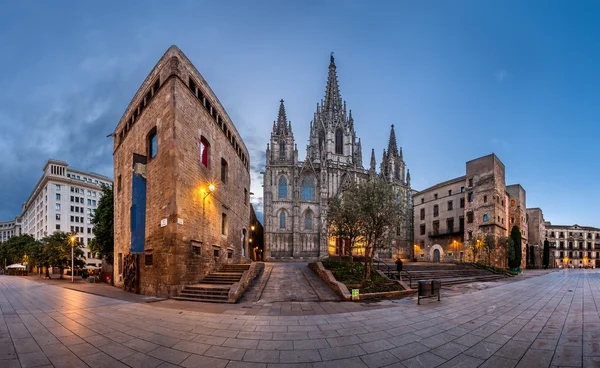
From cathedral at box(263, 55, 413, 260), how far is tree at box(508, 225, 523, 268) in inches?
675

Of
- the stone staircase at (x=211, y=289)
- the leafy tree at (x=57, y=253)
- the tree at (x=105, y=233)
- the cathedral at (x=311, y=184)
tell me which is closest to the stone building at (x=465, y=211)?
the cathedral at (x=311, y=184)

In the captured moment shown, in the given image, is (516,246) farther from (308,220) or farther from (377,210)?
(377,210)

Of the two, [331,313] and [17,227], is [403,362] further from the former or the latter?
[17,227]

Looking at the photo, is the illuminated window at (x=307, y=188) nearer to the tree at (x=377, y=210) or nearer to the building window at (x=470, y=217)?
the building window at (x=470, y=217)

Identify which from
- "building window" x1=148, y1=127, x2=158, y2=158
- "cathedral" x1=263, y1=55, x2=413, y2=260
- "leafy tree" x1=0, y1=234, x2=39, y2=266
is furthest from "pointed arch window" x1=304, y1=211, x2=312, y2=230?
"leafy tree" x1=0, y1=234, x2=39, y2=266

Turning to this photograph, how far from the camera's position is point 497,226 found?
3772 centimetres

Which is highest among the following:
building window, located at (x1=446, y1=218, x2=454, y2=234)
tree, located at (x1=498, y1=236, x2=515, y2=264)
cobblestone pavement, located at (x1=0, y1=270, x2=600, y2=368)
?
cobblestone pavement, located at (x1=0, y1=270, x2=600, y2=368)

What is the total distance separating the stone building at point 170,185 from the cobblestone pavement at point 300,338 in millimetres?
3738

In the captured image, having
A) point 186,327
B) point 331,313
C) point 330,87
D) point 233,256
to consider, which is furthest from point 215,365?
point 330,87

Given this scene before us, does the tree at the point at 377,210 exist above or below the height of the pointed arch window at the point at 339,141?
below

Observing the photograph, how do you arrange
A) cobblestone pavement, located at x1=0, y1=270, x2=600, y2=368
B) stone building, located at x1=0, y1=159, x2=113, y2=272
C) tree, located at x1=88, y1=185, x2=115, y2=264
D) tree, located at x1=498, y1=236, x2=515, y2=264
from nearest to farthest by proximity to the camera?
cobblestone pavement, located at x1=0, y1=270, x2=600, y2=368 → tree, located at x1=88, y1=185, x2=115, y2=264 → tree, located at x1=498, y1=236, x2=515, y2=264 → stone building, located at x1=0, y1=159, x2=113, y2=272

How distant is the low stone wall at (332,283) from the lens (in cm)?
1173

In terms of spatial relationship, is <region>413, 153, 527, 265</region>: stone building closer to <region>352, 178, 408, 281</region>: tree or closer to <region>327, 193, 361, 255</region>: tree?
<region>327, 193, 361, 255</region>: tree

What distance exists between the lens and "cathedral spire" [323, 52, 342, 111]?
2329 inches
